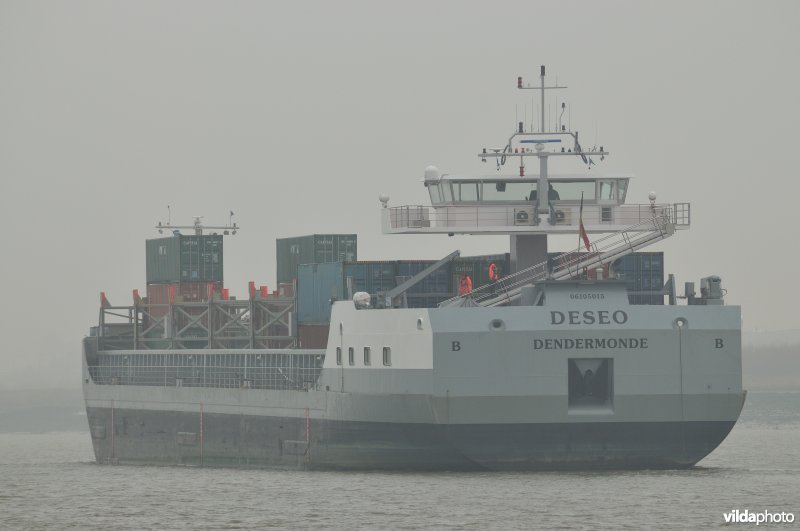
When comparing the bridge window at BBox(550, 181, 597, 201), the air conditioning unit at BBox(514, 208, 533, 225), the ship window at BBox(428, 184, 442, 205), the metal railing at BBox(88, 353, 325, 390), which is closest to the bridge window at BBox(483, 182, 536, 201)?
the air conditioning unit at BBox(514, 208, 533, 225)

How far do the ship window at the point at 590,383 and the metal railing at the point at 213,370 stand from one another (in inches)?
345

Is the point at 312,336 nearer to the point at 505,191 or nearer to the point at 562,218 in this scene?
the point at 505,191

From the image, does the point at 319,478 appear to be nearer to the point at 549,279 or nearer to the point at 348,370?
the point at 348,370

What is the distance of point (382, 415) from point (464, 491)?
15.7ft

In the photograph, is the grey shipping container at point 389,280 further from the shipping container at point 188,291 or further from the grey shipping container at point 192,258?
the grey shipping container at point 192,258

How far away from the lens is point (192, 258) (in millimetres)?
67188

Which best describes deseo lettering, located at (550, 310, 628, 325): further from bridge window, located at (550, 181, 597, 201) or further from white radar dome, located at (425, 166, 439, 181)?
white radar dome, located at (425, 166, 439, 181)

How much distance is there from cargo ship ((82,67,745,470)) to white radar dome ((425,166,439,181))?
0.13 feet

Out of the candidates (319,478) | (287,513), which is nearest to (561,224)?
(319,478)

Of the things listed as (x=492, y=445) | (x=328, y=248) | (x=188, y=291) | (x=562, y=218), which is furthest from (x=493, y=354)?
(x=188, y=291)

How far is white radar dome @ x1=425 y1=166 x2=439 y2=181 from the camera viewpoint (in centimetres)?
5062

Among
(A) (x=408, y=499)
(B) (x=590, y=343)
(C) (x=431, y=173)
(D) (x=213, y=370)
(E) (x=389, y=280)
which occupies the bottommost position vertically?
(A) (x=408, y=499)

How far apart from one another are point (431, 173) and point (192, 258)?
726 inches

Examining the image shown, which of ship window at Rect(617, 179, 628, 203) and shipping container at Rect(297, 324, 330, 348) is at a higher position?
ship window at Rect(617, 179, 628, 203)
